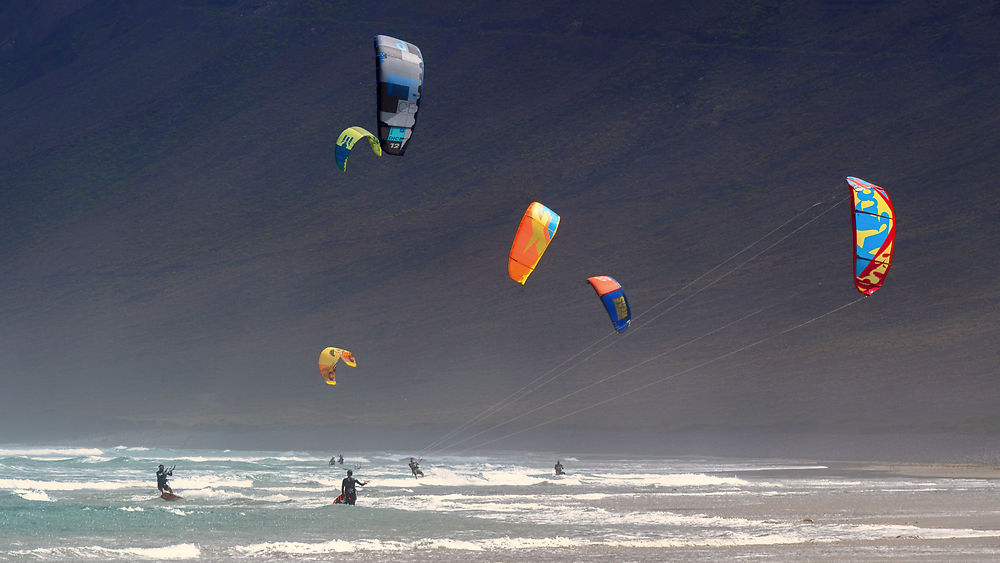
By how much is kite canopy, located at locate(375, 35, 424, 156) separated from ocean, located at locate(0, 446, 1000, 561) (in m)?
6.89

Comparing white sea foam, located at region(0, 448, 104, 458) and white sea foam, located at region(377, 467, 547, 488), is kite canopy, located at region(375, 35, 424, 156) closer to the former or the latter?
white sea foam, located at region(377, 467, 547, 488)

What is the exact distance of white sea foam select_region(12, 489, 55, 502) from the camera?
1144 inches

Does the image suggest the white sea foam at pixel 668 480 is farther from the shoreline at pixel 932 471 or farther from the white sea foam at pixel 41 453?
the white sea foam at pixel 41 453

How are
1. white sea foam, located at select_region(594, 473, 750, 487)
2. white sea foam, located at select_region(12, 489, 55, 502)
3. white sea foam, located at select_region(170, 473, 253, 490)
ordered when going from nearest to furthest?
white sea foam, located at select_region(12, 489, 55, 502), white sea foam, located at select_region(594, 473, 750, 487), white sea foam, located at select_region(170, 473, 253, 490)

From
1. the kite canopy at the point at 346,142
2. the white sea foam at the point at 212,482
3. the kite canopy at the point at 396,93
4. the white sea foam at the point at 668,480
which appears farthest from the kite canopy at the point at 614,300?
the white sea foam at the point at 212,482

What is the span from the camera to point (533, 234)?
2620cm

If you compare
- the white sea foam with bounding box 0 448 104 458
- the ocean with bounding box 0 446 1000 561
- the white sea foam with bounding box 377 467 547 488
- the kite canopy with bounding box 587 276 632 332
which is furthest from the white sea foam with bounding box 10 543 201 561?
the white sea foam with bounding box 0 448 104 458

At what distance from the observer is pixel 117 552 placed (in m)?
17.6

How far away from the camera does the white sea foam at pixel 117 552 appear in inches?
672

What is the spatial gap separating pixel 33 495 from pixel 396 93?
56.8 ft

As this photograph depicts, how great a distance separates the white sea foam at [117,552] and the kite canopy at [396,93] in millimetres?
7356

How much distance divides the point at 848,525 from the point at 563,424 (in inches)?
2343

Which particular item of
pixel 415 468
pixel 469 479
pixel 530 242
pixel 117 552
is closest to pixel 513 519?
pixel 530 242

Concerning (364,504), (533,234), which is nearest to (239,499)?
(364,504)
